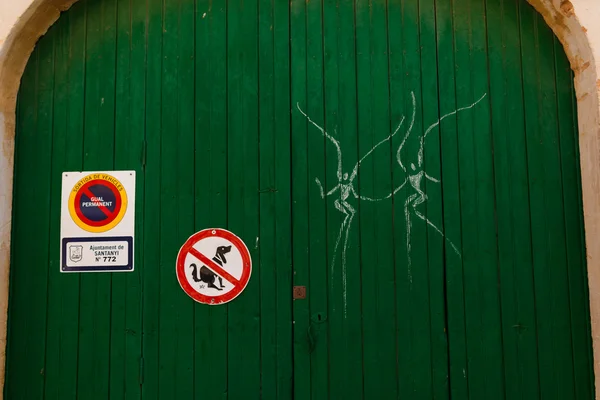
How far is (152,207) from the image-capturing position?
2492 millimetres

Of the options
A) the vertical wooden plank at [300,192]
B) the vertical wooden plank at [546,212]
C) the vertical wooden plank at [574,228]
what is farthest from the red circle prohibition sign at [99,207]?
the vertical wooden plank at [574,228]

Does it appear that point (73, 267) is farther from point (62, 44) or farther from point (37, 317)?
point (62, 44)

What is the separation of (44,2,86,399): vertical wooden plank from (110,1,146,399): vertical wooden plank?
0.20m

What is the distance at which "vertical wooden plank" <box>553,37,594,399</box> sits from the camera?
2377 millimetres

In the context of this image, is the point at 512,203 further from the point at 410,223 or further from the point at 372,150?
the point at 372,150

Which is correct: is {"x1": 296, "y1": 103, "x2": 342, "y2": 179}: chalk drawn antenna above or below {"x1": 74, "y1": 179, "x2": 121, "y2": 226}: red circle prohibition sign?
above

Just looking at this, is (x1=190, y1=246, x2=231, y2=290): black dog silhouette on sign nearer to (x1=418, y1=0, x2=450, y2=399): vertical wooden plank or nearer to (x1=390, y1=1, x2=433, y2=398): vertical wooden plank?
(x1=390, y1=1, x2=433, y2=398): vertical wooden plank

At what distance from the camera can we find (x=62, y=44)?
261 cm

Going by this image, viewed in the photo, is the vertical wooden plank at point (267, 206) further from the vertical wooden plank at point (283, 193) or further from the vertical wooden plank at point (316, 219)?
the vertical wooden plank at point (316, 219)

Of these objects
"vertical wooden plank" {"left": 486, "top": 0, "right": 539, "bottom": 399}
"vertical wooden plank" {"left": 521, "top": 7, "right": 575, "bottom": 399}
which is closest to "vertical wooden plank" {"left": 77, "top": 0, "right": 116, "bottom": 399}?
"vertical wooden plank" {"left": 486, "top": 0, "right": 539, "bottom": 399}

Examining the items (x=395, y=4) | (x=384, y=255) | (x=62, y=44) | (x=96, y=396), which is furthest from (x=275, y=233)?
(x=62, y=44)

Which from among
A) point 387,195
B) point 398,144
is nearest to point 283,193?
point 387,195

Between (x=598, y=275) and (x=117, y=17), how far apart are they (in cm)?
280

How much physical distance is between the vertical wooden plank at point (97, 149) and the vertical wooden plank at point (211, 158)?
0.47 meters
